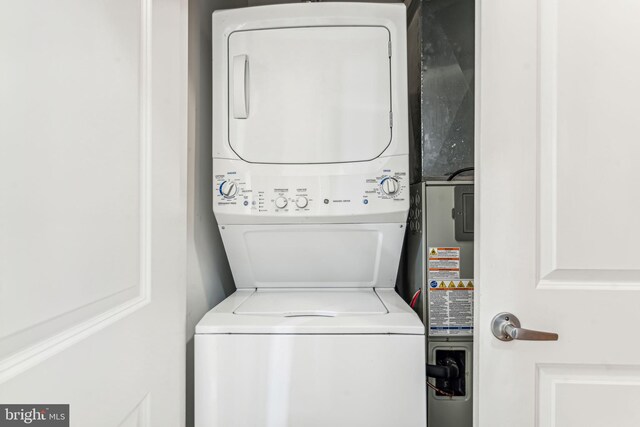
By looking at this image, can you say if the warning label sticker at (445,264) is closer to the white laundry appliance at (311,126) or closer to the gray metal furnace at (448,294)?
the gray metal furnace at (448,294)

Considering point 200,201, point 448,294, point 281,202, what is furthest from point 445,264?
point 200,201

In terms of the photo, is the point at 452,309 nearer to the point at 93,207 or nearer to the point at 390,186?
the point at 390,186

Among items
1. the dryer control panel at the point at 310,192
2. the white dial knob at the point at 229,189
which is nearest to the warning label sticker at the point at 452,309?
the dryer control panel at the point at 310,192

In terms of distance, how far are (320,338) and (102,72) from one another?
32.8 inches

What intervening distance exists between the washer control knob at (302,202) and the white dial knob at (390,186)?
0.29m

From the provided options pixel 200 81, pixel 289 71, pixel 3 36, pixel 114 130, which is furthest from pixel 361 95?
pixel 3 36

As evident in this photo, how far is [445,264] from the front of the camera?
1.16 meters

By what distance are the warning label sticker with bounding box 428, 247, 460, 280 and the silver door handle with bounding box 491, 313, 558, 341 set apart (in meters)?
0.24

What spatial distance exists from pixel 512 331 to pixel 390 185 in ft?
1.94

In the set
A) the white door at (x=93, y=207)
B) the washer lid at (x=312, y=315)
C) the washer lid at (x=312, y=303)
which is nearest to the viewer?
the white door at (x=93, y=207)

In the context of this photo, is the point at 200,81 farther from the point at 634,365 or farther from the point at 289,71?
the point at 634,365

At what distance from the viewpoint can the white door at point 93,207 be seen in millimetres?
444

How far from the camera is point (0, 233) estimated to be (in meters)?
0.42

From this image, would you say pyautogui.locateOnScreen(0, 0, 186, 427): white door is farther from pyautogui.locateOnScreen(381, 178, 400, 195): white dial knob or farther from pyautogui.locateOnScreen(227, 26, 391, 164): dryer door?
pyautogui.locateOnScreen(381, 178, 400, 195): white dial knob
